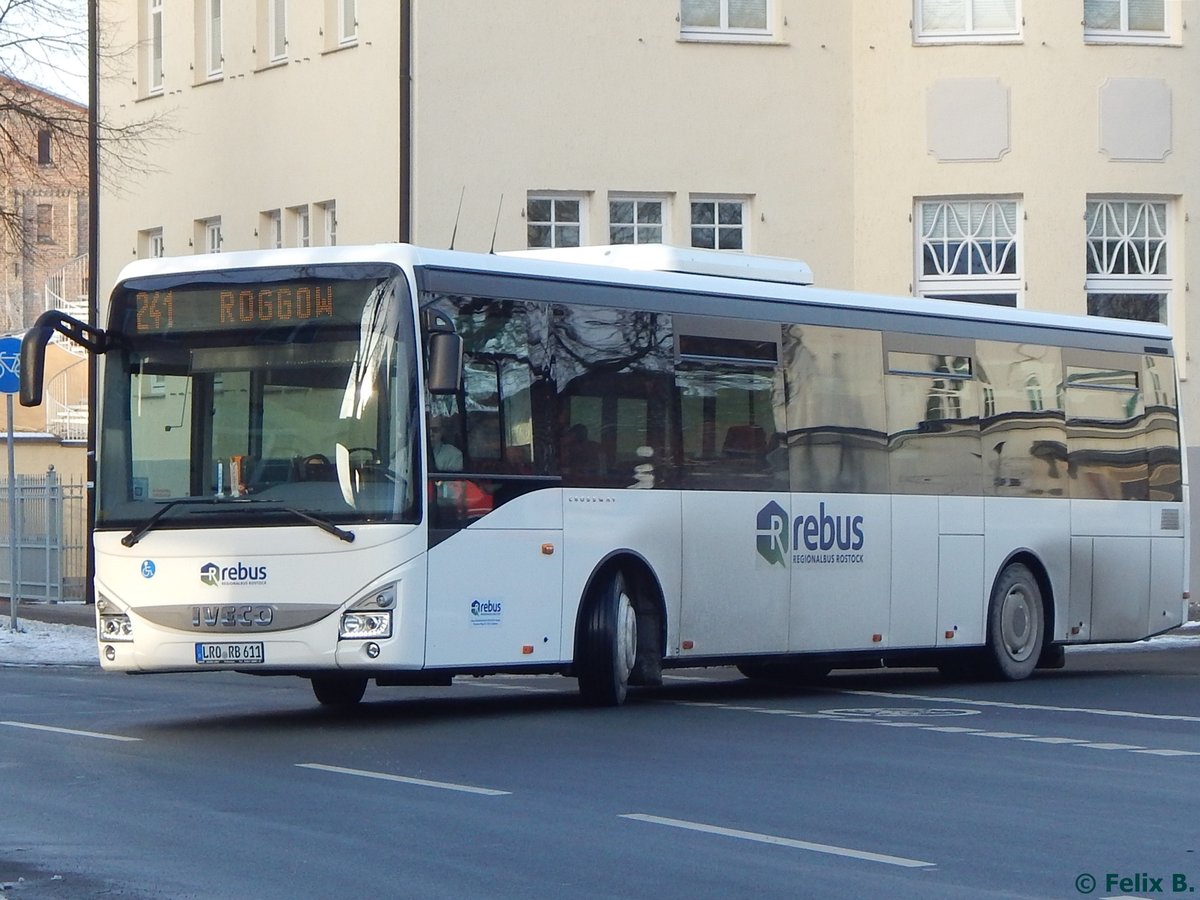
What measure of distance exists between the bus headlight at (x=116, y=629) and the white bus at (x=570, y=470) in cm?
2

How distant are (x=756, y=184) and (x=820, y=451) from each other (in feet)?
40.0

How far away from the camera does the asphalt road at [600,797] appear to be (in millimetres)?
8398

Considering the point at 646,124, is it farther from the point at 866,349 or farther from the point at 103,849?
the point at 103,849

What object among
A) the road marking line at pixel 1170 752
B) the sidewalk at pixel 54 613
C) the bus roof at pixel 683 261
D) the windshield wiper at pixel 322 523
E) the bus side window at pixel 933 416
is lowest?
the sidewalk at pixel 54 613

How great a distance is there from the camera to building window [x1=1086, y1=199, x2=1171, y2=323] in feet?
97.0

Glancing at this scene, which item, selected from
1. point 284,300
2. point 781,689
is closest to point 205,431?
point 284,300

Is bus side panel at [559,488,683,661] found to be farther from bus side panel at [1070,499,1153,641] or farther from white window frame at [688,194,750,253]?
white window frame at [688,194,750,253]

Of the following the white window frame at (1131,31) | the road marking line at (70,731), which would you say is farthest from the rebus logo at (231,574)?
the white window frame at (1131,31)

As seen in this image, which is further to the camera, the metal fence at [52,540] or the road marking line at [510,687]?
the metal fence at [52,540]

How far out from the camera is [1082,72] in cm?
2944

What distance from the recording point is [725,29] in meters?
29.2

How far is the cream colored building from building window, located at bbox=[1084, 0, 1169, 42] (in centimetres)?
3

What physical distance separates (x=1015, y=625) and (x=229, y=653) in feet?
26.0

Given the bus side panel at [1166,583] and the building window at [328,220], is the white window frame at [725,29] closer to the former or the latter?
the building window at [328,220]
